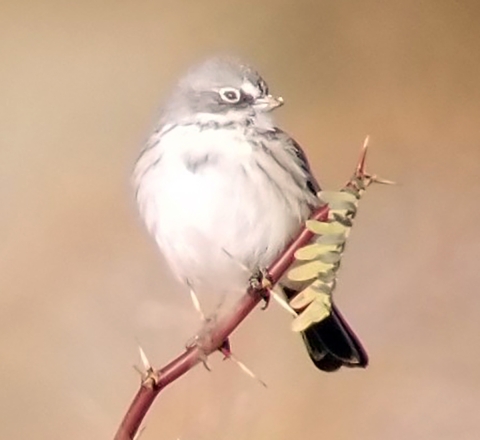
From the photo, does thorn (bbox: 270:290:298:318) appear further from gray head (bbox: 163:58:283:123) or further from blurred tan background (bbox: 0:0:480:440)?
gray head (bbox: 163:58:283:123)

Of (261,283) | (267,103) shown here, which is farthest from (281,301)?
(267,103)

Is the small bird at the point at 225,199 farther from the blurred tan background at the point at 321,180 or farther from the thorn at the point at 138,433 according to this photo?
the thorn at the point at 138,433

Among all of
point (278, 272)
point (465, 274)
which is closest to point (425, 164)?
point (465, 274)

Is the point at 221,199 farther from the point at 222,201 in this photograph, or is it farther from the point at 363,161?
the point at 363,161

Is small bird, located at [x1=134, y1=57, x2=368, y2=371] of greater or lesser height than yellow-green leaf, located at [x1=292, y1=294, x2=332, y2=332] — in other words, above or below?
above

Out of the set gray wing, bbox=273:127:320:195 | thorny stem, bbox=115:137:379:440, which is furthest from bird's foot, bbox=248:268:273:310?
gray wing, bbox=273:127:320:195
